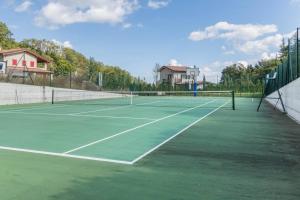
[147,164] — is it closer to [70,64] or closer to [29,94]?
[29,94]

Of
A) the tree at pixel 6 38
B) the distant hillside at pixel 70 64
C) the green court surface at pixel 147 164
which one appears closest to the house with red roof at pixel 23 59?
the distant hillside at pixel 70 64

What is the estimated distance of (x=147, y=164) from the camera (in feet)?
20.6

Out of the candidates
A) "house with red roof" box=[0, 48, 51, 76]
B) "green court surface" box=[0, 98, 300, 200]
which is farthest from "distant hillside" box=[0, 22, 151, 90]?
"green court surface" box=[0, 98, 300, 200]

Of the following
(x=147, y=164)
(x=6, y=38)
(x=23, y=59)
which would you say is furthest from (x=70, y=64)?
(x=147, y=164)

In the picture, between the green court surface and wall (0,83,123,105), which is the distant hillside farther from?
the green court surface

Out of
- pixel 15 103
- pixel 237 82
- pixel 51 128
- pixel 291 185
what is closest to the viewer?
pixel 291 185

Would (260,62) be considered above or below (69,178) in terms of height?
above

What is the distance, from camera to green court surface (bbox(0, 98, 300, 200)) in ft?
15.3

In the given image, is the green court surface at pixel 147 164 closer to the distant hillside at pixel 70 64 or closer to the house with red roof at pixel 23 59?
the distant hillside at pixel 70 64

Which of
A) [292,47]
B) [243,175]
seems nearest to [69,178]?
[243,175]

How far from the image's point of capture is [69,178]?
17.3 ft

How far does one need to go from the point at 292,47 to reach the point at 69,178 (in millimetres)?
14566

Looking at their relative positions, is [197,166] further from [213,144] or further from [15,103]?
[15,103]

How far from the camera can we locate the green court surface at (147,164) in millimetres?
4676
